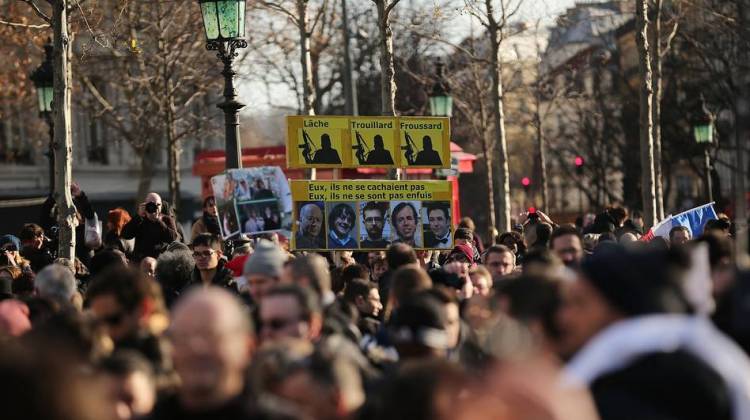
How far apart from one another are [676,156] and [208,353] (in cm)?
4749

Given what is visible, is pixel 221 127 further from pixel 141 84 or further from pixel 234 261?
pixel 234 261

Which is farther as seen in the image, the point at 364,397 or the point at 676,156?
the point at 676,156

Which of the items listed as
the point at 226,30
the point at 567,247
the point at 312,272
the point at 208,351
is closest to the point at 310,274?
the point at 312,272

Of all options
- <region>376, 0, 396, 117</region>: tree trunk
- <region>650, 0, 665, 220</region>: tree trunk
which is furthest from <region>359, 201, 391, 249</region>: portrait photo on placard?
<region>650, 0, 665, 220</region>: tree trunk

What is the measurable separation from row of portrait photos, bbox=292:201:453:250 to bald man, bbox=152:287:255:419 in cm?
957

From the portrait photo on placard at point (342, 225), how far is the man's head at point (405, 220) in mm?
404

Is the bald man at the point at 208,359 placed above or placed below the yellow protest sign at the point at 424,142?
below

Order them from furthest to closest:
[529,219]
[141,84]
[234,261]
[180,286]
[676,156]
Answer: [676,156], [141,84], [529,219], [234,261], [180,286]

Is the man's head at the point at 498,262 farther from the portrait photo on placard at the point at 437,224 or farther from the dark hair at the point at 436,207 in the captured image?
the dark hair at the point at 436,207

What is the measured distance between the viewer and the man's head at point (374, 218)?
580 inches

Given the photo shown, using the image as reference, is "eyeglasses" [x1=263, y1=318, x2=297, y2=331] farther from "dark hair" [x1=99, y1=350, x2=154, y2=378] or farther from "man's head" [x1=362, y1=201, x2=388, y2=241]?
"man's head" [x1=362, y1=201, x2=388, y2=241]

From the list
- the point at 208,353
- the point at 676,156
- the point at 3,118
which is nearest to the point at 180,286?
the point at 208,353

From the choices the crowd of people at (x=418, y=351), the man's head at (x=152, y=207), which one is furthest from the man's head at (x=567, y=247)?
the man's head at (x=152, y=207)

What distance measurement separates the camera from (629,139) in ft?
174
